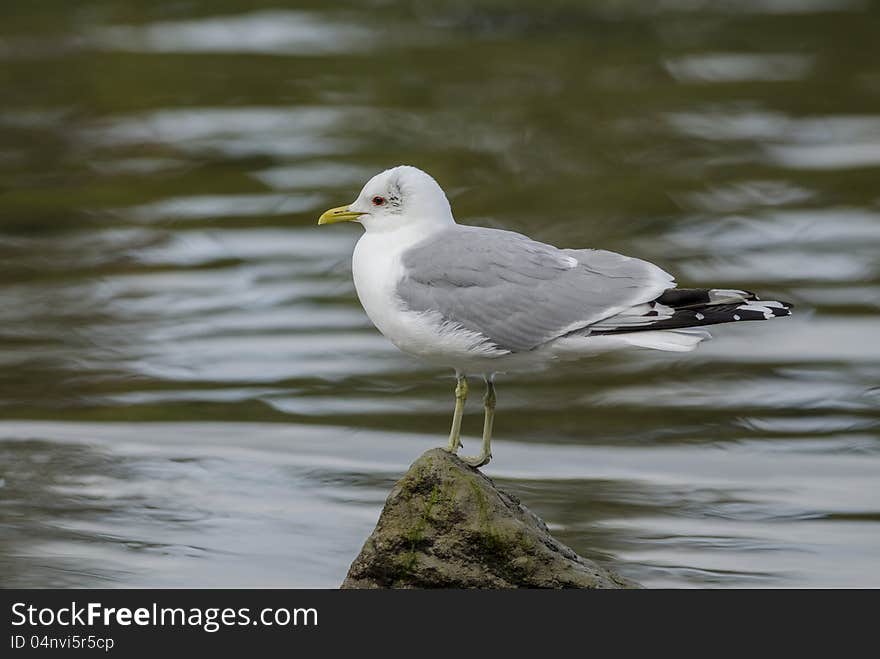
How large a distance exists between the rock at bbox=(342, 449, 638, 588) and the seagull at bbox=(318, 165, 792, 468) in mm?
302

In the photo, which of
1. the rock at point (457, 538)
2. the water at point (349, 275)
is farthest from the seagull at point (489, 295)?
the water at point (349, 275)

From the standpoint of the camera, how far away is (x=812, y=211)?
55.9ft

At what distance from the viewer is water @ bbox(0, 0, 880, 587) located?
36.8ft

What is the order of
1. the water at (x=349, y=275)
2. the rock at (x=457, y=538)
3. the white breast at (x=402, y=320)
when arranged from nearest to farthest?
1. the rock at (x=457, y=538)
2. the white breast at (x=402, y=320)
3. the water at (x=349, y=275)

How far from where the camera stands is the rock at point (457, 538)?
27.0 ft

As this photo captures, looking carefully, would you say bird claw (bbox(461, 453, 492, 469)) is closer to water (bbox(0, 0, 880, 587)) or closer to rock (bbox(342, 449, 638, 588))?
rock (bbox(342, 449, 638, 588))

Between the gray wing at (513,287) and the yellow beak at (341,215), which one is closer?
the gray wing at (513,287)

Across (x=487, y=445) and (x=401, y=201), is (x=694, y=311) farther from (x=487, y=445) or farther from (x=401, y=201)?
(x=401, y=201)

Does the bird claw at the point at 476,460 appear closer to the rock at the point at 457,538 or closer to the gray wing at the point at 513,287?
the rock at the point at 457,538

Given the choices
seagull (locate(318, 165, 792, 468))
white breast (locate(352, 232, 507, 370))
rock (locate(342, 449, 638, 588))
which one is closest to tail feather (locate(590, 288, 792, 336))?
seagull (locate(318, 165, 792, 468))

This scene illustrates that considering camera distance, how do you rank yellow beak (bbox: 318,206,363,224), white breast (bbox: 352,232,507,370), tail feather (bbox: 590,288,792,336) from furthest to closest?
yellow beak (bbox: 318,206,363,224) → white breast (bbox: 352,232,507,370) → tail feather (bbox: 590,288,792,336)

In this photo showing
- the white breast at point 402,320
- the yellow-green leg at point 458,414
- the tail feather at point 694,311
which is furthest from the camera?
the yellow-green leg at point 458,414

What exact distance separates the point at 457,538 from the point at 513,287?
125 cm

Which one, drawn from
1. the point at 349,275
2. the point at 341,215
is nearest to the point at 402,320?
the point at 341,215
